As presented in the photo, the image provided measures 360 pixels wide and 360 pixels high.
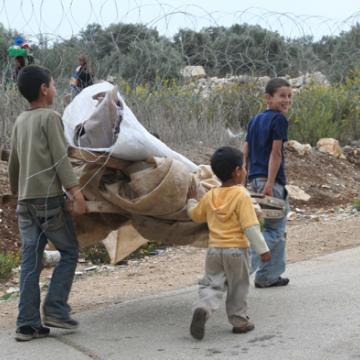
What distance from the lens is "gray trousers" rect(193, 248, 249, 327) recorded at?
5.27 m

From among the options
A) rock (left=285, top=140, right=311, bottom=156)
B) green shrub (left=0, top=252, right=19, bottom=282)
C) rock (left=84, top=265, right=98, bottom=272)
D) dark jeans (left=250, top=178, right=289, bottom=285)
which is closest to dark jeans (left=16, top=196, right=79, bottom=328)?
dark jeans (left=250, top=178, right=289, bottom=285)

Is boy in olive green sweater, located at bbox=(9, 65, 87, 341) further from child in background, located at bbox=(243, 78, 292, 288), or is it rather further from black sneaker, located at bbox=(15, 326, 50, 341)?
child in background, located at bbox=(243, 78, 292, 288)

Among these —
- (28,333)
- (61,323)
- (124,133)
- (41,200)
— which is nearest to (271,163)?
(124,133)

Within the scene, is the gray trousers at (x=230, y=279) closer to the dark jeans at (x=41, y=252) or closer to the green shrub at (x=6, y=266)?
the dark jeans at (x=41, y=252)

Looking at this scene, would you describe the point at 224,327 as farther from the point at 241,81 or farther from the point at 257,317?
the point at 241,81

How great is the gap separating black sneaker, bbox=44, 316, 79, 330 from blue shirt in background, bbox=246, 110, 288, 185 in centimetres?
207

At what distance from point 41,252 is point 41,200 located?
367 millimetres

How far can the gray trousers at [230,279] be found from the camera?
527 cm

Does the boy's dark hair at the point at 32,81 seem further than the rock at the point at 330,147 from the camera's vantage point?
No

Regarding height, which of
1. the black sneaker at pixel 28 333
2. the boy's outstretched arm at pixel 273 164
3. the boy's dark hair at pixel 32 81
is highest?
the boy's dark hair at pixel 32 81

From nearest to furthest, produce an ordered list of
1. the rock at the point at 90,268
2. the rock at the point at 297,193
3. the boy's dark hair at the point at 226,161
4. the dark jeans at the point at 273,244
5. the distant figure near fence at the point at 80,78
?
1. the boy's dark hair at the point at 226,161
2. the dark jeans at the point at 273,244
3. the rock at the point at 90,268
4. the distant figure near fence at the point at 80,78
5. the rock at the point at 297,193

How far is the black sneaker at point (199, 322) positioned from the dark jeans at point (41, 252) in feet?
2.85

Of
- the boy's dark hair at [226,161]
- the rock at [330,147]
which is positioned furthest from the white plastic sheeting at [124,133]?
the rock at [330,147]

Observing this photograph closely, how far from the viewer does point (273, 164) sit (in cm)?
639
